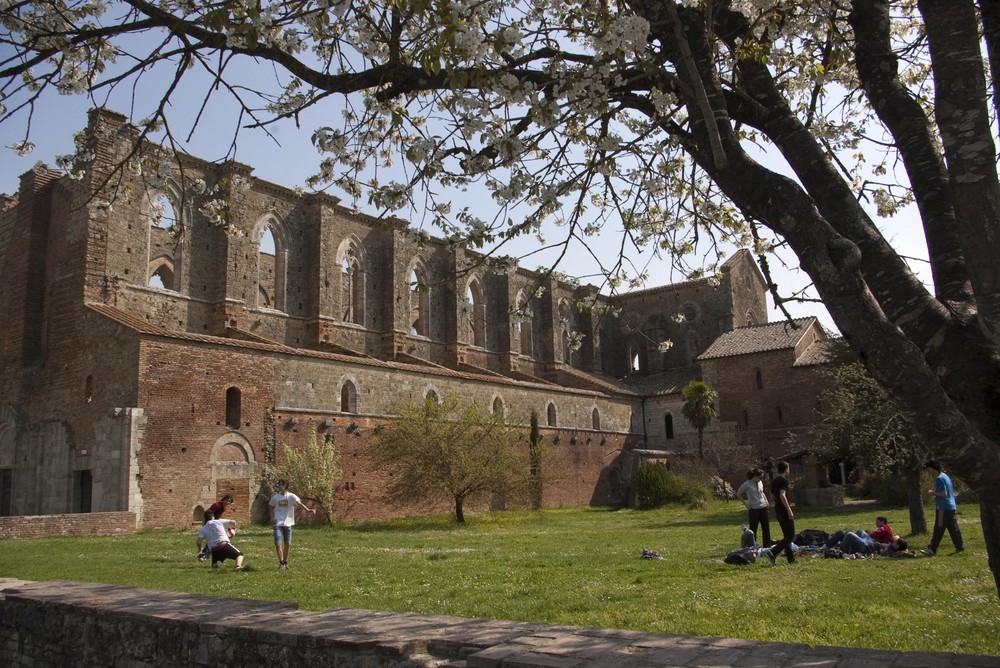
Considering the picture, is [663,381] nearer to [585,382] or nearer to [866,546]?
[585,382]

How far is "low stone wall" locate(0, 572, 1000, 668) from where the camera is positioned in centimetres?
368

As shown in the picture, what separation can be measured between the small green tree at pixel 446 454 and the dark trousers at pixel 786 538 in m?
12.5

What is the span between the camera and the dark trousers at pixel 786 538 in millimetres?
10102

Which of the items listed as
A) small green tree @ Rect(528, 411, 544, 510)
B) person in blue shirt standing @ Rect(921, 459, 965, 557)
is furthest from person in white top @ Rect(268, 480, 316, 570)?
small green tree @ Rect(528, 411, 544, 510)

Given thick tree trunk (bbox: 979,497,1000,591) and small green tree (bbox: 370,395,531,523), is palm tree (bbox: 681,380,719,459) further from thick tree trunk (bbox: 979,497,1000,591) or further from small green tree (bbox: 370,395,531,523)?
thick tree trunk (bbox: 979,497,1000,591)

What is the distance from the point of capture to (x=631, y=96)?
5727 millimetres

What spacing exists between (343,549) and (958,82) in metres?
12.3

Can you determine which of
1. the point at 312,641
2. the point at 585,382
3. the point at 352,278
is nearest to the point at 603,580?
the point at 312,641

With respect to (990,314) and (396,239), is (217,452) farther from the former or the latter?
(990,314)

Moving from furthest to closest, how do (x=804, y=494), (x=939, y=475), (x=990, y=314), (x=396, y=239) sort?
(x=396, y=239) → (x=804, y=494) → (x=939, y=475) → (x=990, y=314)

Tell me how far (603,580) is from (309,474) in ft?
44.3

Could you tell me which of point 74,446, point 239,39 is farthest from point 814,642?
point 74,446

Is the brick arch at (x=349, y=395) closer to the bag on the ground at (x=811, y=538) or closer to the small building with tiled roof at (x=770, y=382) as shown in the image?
the bag on the ground at (x=811, y=538)

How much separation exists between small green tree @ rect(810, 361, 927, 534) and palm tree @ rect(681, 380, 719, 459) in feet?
41.4
